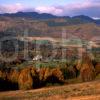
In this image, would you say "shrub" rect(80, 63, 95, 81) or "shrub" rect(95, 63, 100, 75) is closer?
"shrub" rect(80, 63, 95, 81)

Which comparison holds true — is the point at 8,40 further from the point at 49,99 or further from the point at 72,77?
the point at 49,99

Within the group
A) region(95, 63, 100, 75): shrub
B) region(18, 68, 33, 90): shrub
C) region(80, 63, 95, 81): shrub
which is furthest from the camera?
region(95, 63, 100, 75): shrub

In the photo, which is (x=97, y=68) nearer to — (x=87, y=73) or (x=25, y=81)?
(x=87, y=73)

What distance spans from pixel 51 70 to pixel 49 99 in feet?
58.5

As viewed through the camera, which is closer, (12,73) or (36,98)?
(36,98)

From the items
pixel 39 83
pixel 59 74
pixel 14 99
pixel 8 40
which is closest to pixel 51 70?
pixel 59 74

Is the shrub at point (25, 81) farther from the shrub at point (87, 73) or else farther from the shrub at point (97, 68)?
the shrub at point (97, 68)

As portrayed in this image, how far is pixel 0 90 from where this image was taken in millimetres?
Result: 43625

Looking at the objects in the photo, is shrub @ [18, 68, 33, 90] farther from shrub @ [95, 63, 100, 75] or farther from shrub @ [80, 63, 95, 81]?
shrub @ [95, 63, 100, 75]

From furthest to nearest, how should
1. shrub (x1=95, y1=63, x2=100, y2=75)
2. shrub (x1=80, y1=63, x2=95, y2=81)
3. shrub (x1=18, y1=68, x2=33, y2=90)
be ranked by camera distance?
shrub (x1=95, y1=63, x2=100, y2=75)
shrub (x1=80, y1=63, x2=95, y2=81)
shrub (x1=18, y1=68, x2=33, y2=90)

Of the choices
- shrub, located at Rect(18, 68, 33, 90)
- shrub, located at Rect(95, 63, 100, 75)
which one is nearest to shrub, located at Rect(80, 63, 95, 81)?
shrub, located at Rect(95, 63, 100, 75)

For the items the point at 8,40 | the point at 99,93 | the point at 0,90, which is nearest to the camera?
the point at 99,93

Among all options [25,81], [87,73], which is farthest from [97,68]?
[25,81]

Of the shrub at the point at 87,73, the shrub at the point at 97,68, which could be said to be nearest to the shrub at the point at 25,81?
the shrub at the point at 87,73
